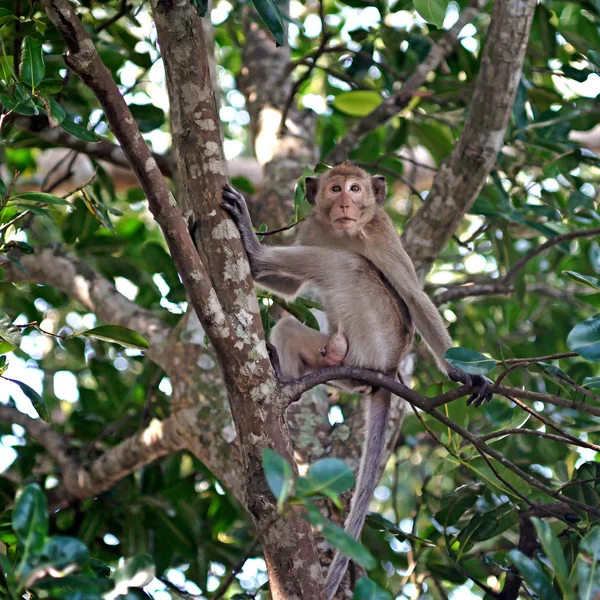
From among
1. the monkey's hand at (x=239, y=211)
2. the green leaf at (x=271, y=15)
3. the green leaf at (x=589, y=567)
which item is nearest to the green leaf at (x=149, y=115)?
the monkey's hand at (x=239, y=211)

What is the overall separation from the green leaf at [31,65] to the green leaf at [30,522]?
5.88 ft

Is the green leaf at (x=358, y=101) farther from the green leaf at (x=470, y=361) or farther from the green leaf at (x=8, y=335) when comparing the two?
the green leaf at (x=8, y=335)

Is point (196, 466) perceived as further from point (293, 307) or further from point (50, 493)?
point (293, 307)

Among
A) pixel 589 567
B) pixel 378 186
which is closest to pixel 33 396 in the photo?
pixel 589 567

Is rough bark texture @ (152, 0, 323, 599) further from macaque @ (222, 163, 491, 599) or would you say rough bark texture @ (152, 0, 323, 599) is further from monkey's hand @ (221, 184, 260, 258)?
macaque @ (222, 163, 491, 599)

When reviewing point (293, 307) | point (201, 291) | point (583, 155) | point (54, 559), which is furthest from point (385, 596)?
point (583, 155)

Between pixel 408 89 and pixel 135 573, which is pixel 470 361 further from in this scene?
pixel 408 89

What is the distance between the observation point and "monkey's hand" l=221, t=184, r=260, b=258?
9.90 feet

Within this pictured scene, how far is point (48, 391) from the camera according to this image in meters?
5.86

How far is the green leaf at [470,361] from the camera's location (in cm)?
282

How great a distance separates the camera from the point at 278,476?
1831 millimetres

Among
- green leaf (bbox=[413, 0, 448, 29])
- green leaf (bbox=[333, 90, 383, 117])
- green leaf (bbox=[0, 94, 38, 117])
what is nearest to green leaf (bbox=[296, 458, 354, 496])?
green leaf (bbox=[413, 0, 448, 29])

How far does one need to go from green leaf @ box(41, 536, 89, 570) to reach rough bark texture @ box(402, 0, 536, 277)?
3.01 metres

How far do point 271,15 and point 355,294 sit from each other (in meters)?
1.72
